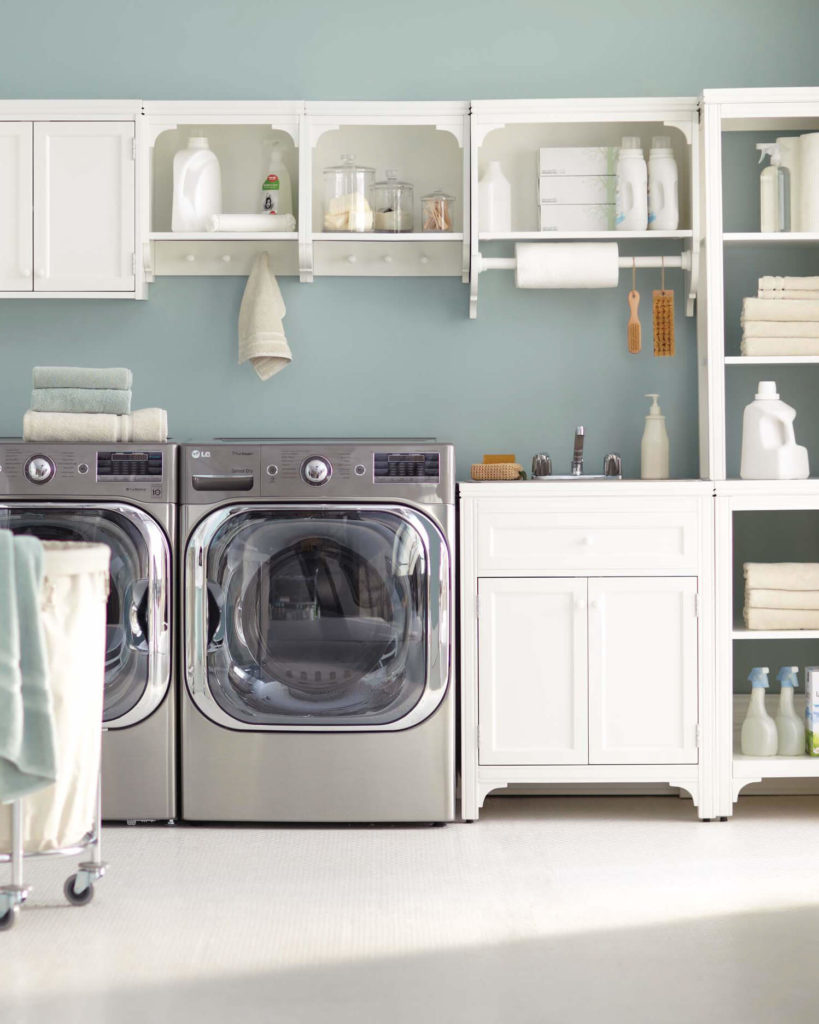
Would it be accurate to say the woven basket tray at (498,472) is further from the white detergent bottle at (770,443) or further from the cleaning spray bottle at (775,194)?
the cleaning spray bottle at (775,194)

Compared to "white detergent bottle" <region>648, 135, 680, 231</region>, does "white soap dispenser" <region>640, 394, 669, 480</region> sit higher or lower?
lower

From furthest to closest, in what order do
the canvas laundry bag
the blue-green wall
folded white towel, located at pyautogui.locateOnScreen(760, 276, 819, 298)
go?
the blue-green wall, folded white towel, located at pyautogui.locateOnScreen(760, 276, 819, 298), the canvas laundry bag

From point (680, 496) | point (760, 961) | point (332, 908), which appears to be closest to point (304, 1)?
point (680, 496)

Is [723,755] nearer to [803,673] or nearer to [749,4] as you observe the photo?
[803,673]

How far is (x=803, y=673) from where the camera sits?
3639 millimetres

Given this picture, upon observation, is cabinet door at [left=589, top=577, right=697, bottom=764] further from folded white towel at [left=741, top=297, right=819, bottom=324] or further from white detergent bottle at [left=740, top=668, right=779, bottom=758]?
folded white towel at [left=741, top=297, right=819, bottom=324]

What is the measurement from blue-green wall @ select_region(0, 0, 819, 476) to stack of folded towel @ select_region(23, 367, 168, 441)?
561 millimetres

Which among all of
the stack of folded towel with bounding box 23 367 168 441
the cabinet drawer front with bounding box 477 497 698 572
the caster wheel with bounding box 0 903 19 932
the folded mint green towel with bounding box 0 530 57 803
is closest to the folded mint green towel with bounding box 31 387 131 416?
the stack of folded towel with bounding box 23 367 168 441

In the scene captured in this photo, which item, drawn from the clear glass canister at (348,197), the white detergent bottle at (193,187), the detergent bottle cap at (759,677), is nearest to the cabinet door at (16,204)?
the white detergent bottle at (193,187)

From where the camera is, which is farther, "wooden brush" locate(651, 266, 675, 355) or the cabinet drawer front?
"wooden brush" locate(651, 266, 675, 355)

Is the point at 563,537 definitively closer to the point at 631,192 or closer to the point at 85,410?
the point at 631,192

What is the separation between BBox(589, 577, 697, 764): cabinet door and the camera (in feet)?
10.2

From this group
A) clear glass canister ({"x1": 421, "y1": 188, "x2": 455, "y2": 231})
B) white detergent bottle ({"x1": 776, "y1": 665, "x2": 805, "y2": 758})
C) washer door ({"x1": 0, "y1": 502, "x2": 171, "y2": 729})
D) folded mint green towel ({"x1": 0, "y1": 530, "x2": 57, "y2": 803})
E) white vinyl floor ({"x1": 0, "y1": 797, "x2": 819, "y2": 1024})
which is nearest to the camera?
white vinyl floor ({"x1": 0, "y1": 797, "x2": 819, "y2": 1024})

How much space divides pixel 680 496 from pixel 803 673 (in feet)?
2.96
